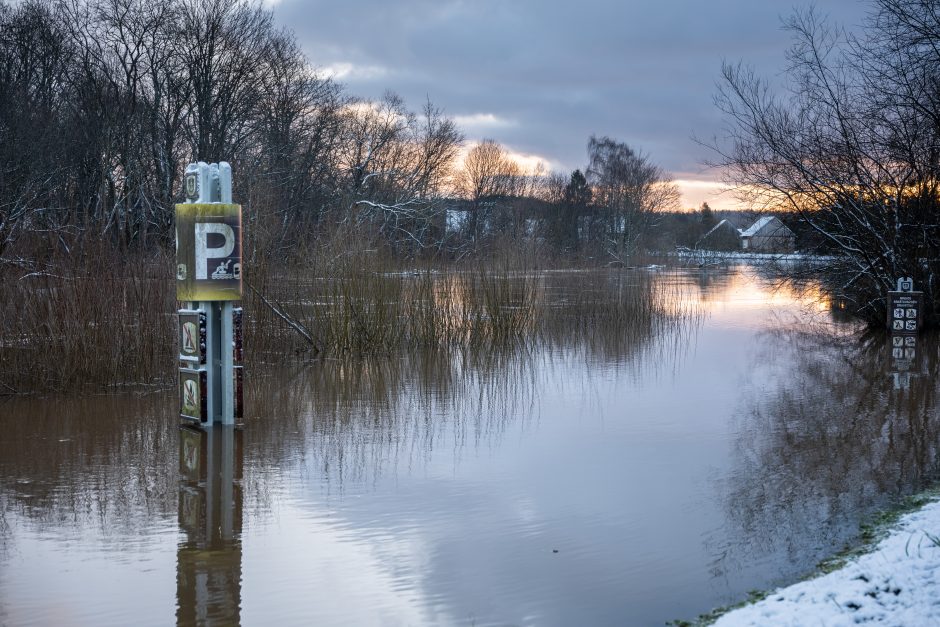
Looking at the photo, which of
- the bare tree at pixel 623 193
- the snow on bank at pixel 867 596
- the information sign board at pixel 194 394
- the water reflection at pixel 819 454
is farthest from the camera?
the bare tree at pixel 623 193

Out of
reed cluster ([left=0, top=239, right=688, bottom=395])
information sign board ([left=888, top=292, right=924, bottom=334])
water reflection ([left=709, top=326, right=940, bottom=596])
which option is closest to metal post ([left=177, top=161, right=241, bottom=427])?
reed cluster ([left=0, top=239, right=688, bottom=395])

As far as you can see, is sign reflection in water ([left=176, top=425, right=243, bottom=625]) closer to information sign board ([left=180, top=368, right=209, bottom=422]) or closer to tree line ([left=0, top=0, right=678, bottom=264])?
information sign board ([left=180, top=368, right=209, bottom=422])

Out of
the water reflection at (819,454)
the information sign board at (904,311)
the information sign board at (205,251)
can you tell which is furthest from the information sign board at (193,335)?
the information sign board at (904,311)

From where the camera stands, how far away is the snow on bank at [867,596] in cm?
403

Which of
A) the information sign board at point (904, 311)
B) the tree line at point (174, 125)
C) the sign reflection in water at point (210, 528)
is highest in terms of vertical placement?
the tree line at point (174, 125)

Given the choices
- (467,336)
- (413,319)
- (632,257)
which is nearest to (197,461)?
(413,319)

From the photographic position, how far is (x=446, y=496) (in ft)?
22.8

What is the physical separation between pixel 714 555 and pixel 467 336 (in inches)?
474

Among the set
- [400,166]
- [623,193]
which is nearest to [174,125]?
[400,166]

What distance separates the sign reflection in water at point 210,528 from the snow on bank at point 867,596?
8.34 feet

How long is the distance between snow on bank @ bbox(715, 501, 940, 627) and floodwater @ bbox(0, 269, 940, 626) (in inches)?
18.5

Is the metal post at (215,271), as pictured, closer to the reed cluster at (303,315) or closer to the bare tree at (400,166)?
the reed cluster at (303,315)

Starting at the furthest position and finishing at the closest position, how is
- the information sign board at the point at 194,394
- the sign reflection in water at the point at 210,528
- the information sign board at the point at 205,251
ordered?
the information sign board at the point at 194,394 < the information sign board at the point at 205,251 < the sign reflection in water at the point at 210,528

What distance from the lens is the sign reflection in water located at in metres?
4.83
